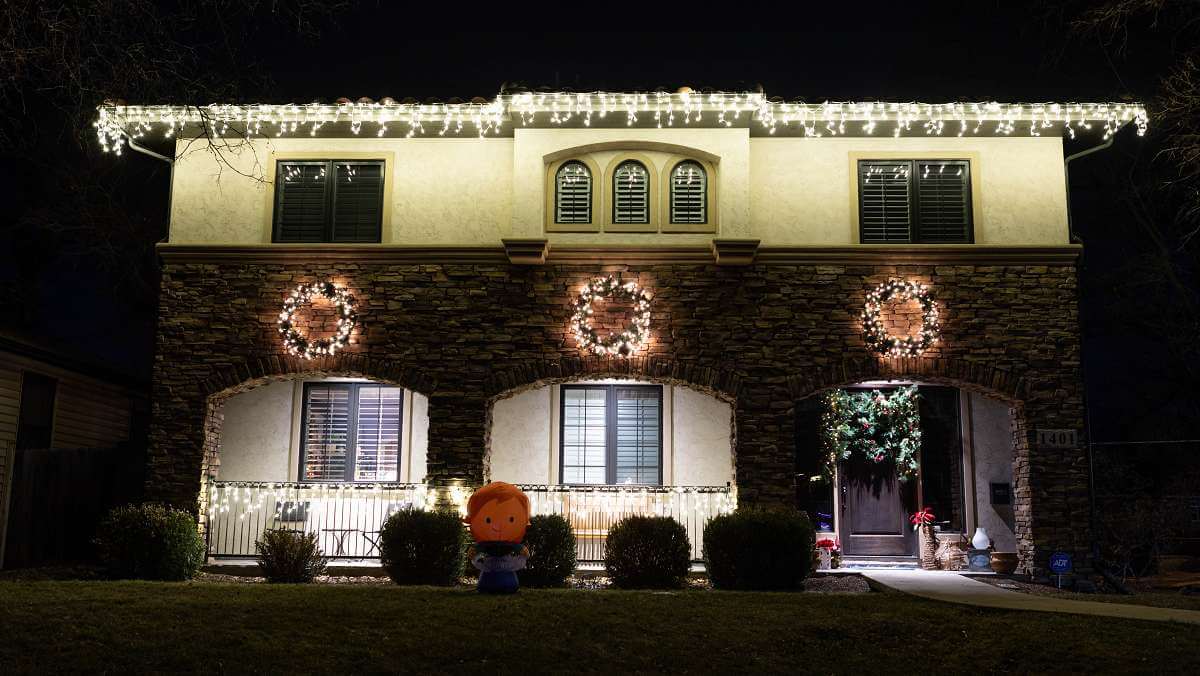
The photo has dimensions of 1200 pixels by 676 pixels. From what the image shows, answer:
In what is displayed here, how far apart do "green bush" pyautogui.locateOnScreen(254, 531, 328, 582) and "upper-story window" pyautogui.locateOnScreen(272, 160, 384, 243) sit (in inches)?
162

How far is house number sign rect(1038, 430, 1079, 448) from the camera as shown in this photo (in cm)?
1269

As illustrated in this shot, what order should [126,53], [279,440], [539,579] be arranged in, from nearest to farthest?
1. [126,53]
2. [539,579]
3. [279,440]

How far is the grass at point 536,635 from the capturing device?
281 inches

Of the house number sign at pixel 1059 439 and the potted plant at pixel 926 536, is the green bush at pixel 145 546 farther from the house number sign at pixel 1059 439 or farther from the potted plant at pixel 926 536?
the house number sign at pixel 1059 439

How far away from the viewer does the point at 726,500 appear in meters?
13.3

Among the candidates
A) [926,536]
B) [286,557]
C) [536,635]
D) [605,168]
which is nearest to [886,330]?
[926,536]

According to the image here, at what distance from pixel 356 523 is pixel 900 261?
833 cm

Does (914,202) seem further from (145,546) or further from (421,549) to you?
(145,546)

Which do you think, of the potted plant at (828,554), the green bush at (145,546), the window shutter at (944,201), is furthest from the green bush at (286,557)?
the window shutter at (944,201)

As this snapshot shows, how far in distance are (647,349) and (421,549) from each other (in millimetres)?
3856

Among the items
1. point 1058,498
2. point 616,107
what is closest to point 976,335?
point 1058,498

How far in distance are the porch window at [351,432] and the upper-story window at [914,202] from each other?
7281 millimetres

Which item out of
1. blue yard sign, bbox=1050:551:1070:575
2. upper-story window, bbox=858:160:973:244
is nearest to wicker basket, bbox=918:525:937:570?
blue yard sign, bbox=1050:551:1070:575

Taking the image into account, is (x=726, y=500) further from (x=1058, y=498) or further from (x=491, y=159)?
(x=491, y=159)
